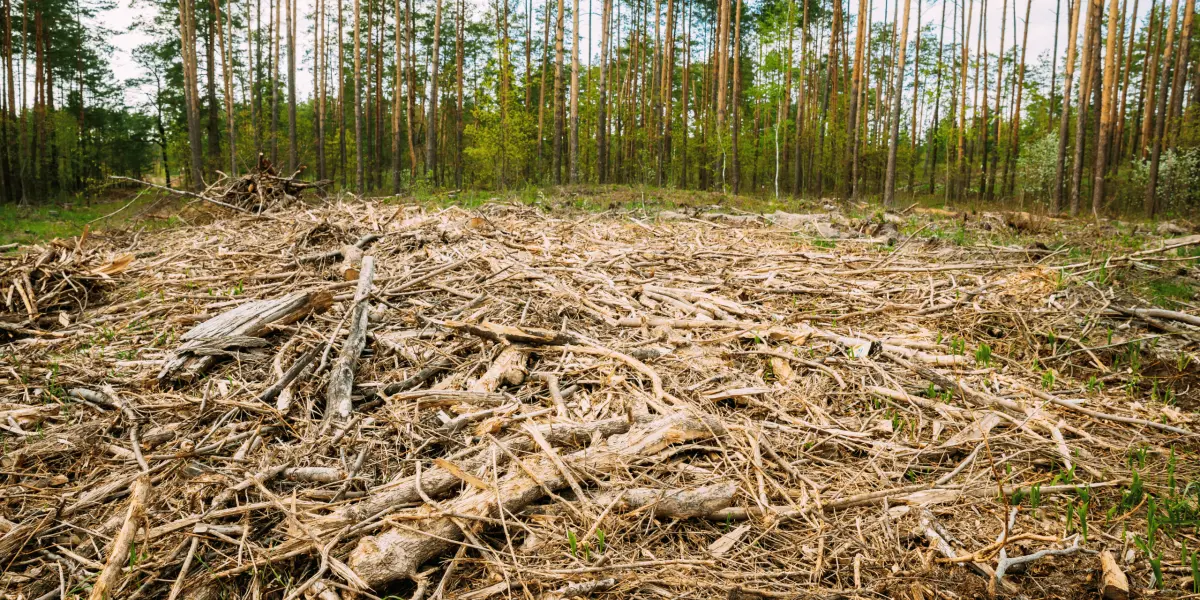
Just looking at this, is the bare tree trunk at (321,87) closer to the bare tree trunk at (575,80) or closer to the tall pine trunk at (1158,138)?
the bare tree trunk at (575,80)

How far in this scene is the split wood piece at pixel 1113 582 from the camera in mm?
1605

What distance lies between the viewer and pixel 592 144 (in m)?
26.6

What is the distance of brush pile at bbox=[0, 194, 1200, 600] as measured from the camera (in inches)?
70.5

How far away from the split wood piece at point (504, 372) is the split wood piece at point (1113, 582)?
2266 mm

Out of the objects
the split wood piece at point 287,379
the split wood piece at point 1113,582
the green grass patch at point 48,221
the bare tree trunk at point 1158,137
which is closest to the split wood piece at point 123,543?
the split wood piece at point 287,379

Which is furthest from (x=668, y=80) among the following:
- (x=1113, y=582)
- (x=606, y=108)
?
(x=1113, y=582)

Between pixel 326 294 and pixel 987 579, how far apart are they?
11.8 ft

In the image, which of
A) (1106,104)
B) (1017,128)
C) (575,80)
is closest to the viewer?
(1106,104)

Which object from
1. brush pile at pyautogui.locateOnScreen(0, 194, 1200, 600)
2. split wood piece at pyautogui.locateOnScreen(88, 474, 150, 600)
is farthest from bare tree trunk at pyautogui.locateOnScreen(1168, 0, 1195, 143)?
split wood piece at pyautogui.locateOnScreen(88, 474, 150, 600)

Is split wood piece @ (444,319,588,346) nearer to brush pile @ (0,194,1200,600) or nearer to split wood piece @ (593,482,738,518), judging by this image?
brush pile @ (0,194,1200,600)

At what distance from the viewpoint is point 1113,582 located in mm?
1622

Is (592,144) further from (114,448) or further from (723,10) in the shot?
(114,448)

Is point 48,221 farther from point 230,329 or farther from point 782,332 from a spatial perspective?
point 782,332

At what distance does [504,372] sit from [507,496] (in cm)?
93
